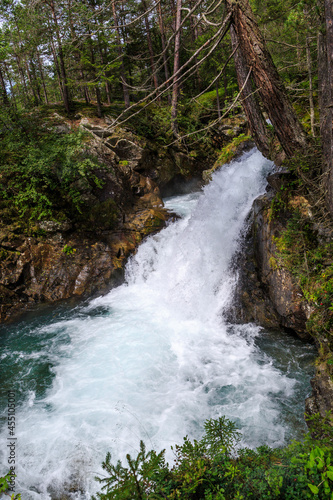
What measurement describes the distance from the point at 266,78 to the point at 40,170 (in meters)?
7.99

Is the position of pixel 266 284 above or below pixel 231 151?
below

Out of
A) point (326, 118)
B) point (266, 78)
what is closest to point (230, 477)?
point (326, 118)

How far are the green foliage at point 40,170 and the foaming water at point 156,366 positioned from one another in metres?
3.39

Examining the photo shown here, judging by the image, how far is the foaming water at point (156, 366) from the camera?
14.8ft

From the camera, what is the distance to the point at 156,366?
6191 mm

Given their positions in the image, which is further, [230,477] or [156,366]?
[156,366]

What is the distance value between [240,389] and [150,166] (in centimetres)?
1097

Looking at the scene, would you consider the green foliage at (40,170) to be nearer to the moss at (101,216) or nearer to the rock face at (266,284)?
the moss at (101,216)

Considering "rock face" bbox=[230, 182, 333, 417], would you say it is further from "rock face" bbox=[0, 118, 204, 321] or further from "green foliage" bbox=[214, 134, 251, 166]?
"green foliage" bbox=[214, 134, 251, 166]

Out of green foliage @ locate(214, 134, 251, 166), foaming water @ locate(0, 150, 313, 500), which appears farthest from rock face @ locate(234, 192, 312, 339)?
green foliage @ locate(214, 134, 251, 166)

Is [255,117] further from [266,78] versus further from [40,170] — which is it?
[40,170]

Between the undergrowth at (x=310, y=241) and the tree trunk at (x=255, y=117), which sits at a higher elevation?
the tree trunk at (x=255, y=117)

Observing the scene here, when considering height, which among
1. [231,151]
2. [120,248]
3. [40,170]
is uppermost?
[40,170]

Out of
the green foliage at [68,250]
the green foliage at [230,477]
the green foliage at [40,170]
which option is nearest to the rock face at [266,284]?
the green foliage at [230,477]
